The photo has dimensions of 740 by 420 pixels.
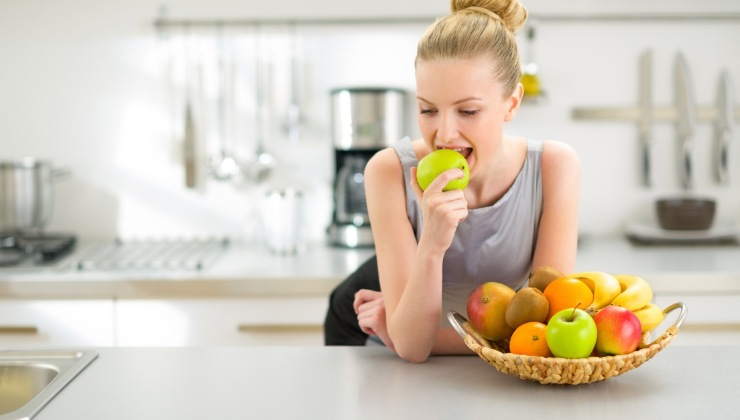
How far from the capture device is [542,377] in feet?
4.00

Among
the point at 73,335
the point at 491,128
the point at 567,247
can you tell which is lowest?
the point at 73,335

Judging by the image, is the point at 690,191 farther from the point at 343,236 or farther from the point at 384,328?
the point at 384,328

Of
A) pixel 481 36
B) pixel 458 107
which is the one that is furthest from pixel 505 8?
pixel 458 107

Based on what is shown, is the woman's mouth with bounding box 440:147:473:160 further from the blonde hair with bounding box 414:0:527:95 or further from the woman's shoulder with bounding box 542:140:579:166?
the woman's shoulder with bounding box 542:140:579:166

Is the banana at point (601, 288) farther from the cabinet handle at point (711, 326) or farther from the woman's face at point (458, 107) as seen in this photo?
the cabinet handle at point (711, 326)

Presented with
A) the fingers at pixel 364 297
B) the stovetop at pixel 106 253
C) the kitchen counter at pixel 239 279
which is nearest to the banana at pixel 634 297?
the fingers at pixel 364 297

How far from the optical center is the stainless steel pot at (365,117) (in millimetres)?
2811

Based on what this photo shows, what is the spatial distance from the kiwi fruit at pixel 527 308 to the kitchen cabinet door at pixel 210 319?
1.28m

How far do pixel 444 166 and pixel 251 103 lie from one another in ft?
5.90

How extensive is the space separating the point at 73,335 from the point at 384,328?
4.24 feet

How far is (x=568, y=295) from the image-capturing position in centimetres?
127

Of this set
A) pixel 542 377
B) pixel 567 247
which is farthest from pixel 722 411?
pixel 567 247

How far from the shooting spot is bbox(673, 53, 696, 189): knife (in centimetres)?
294

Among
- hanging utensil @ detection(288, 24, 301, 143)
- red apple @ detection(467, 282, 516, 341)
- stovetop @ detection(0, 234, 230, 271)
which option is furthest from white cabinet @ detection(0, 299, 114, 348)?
red apple @ detection(467, 282, 516, 341)
